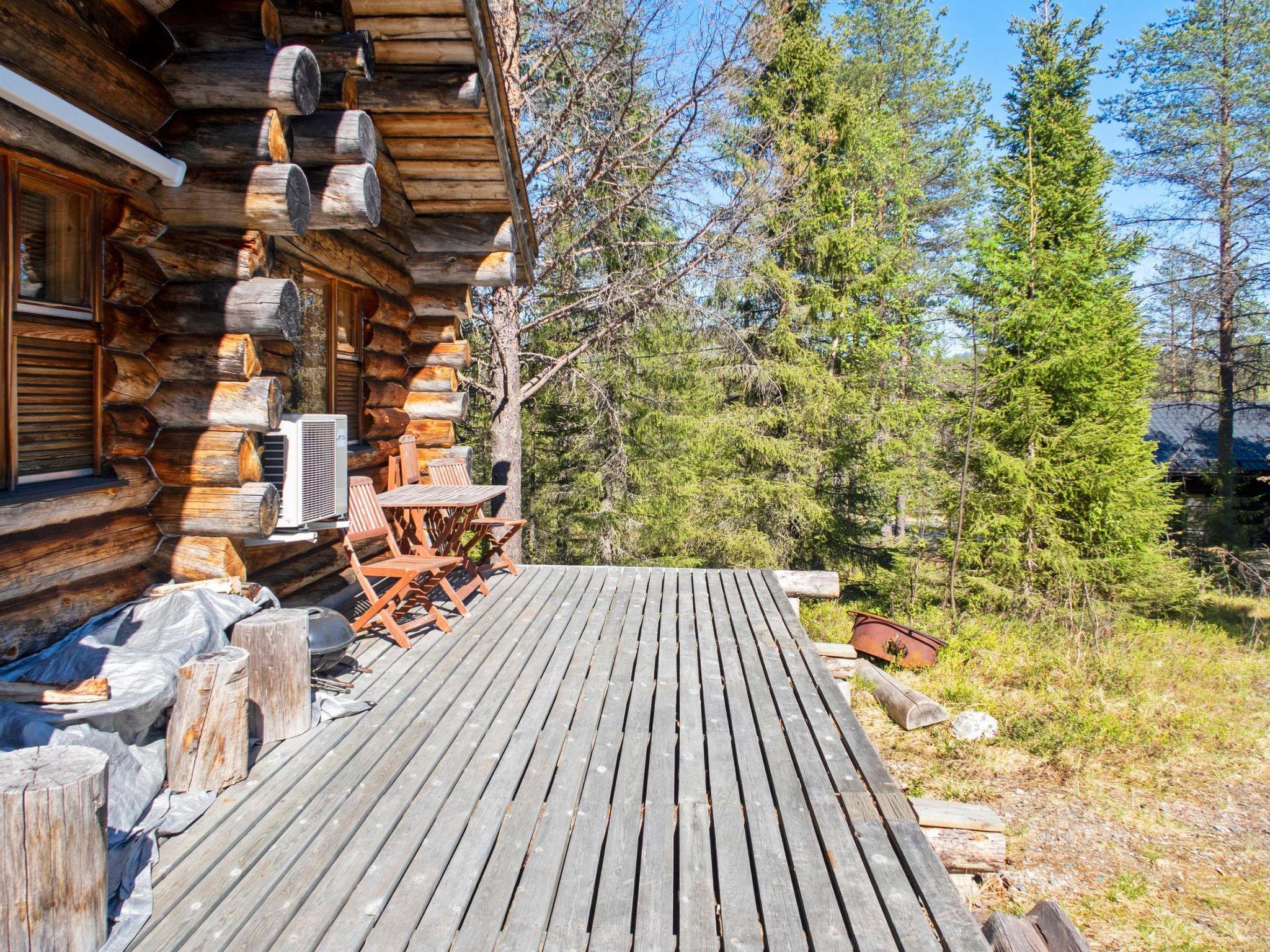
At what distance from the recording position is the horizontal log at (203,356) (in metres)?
3.73

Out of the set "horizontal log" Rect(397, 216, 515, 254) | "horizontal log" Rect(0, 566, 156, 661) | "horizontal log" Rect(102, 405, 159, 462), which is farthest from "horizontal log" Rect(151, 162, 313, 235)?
"horizontal log" Rect(397, 216, 515, 254)

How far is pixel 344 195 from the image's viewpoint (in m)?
4.06

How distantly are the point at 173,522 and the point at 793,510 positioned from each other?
427 inches

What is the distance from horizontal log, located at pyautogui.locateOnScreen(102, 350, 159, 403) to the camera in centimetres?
354

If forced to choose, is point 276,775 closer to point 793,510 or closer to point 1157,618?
point 793,510

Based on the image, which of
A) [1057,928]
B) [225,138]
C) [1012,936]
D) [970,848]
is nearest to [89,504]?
[225,138]

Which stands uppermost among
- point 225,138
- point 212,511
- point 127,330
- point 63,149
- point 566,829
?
point 225,138

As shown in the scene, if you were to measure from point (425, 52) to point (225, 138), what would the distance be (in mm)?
1956

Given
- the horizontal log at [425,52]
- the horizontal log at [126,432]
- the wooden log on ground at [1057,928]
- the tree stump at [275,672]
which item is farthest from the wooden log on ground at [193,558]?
the wooden log on ground at [1057,928]

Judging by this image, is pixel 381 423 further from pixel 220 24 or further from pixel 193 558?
pixel 220 24

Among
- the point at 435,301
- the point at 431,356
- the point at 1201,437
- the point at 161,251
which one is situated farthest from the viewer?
the point at 1201,437

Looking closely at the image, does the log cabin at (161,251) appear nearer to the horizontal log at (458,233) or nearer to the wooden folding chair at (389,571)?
the wooden folding chair at (389,571)

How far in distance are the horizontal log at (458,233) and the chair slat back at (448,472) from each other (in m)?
1.81

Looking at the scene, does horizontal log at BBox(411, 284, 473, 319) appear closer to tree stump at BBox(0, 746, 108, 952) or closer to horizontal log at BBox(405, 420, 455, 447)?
horizontal log at BBox(405, 420, 455, 447)
